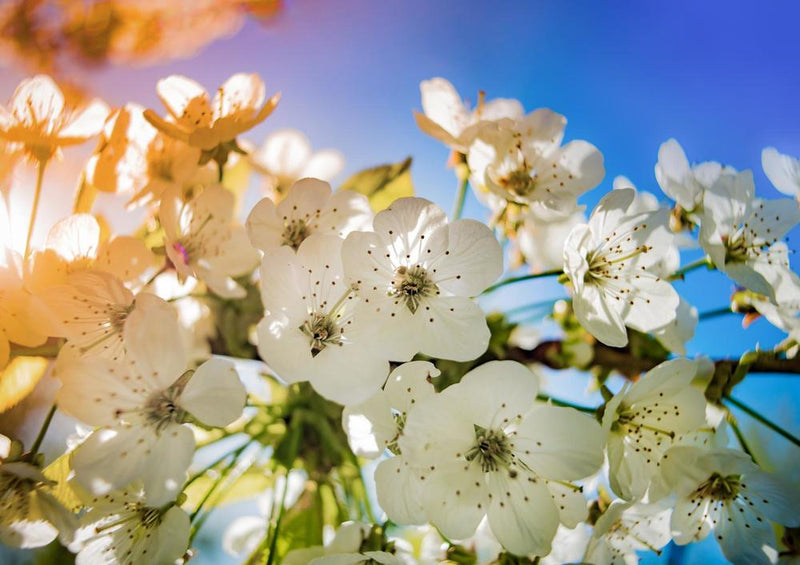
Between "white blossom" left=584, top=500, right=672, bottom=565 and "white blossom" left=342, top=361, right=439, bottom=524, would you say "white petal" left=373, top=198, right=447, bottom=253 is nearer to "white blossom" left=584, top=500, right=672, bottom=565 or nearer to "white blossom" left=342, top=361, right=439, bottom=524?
"white blossom" left=342, top=361, right=439, bottom=524

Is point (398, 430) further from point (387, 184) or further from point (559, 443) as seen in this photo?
point (387, 184)

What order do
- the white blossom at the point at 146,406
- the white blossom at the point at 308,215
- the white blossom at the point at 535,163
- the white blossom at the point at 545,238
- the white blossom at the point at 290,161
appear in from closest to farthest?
the white blossom at the point at 146,406 → the white blossom at the point at 308,215 → the white blossom at the point at 535,163 → the white blossom at the point at 545,238 → the white blossom at the point at 290,161

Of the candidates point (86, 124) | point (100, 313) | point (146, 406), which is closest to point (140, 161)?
point (86, 124)

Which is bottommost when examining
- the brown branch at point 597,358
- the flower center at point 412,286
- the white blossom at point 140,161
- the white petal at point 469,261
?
the brown branch at point 597,358

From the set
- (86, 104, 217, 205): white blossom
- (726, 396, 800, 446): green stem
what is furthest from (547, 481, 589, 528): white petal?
(86, 104, 217, 205): white blossom

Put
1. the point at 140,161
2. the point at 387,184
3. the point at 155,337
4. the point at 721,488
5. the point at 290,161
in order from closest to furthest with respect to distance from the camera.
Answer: the point at 155,337, the point at 721,488, the point at 140,161, the point at 387,184, the point at 290,161

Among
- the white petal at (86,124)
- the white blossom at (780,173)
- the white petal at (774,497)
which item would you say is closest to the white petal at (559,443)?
the white petal at (774,497)

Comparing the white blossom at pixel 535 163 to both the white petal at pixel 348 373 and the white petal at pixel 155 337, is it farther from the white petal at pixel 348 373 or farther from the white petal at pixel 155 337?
the white petal at pixel 155 337

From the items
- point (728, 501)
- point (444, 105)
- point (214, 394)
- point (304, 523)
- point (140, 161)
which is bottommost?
point (304, 523)
